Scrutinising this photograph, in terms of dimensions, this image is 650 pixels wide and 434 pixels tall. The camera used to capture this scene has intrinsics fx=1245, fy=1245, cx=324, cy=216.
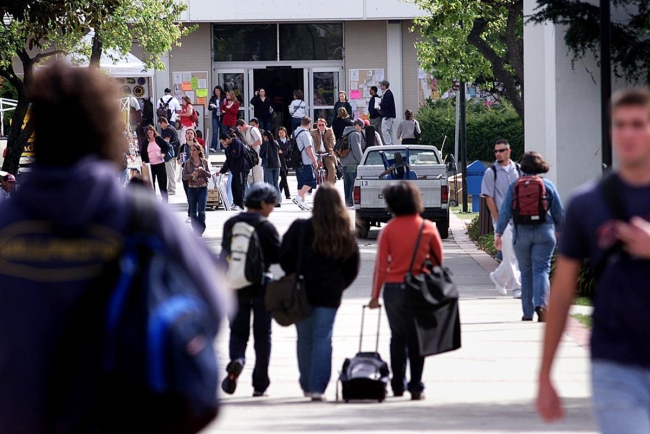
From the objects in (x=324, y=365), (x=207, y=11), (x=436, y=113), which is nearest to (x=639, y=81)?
(x=324, y=365)

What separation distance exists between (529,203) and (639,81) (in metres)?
4.85

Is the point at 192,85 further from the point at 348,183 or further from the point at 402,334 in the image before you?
the point at 402,334

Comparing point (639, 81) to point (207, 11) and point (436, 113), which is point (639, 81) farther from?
point (207, 11)

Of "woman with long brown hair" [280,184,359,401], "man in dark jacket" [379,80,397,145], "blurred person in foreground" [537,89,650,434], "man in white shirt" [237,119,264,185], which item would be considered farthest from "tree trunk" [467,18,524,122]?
"blurred person in foreground" [537,89,650,434]

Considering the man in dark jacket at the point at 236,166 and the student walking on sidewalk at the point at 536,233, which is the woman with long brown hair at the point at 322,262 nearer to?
the student walking on sidewalk at the point at 536,233

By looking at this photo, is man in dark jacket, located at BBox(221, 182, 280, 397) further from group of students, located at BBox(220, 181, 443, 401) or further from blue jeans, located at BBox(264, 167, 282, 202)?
blue jeans, located at BBox(264, 167, 282, 202)

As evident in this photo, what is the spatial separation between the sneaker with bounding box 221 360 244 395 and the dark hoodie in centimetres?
589

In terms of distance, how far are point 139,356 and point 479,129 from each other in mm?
35390

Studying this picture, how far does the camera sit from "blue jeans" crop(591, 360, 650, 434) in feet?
13.1

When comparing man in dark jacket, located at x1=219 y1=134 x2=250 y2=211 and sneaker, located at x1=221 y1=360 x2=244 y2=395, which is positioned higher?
man in dark jacket, located at x1=219 y1=134 x2=250 y2=211

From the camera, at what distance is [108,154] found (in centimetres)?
309

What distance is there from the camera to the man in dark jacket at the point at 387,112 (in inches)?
1340

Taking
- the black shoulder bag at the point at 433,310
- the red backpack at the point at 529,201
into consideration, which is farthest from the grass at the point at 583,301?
the black shoulder bag at the point at 433,310

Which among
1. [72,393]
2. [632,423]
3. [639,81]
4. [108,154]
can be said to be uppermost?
[639,81]
